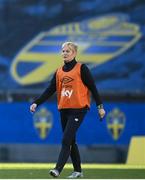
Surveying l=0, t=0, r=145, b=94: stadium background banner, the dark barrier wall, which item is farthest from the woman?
l=0, t=0, r=145, b=94: stadium background banner

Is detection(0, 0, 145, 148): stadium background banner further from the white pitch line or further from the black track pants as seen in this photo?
the black track pants

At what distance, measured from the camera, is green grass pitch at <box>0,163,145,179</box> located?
883cm

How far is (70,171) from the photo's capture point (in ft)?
31.1

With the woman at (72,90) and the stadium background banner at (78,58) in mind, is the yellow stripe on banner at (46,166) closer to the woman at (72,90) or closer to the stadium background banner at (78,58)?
the stadium background banner at (78,58)

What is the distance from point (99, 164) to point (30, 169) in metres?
1.80

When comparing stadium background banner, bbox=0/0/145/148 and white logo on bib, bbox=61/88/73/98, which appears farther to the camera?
stadium background banner, bbox=0/0/145/148

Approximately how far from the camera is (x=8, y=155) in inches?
475

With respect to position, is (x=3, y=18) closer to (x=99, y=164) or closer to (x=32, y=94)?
(x=32, y=94)

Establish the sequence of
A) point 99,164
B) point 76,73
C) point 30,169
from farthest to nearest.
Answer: point 99,164 → point 30,169 → point 76,73

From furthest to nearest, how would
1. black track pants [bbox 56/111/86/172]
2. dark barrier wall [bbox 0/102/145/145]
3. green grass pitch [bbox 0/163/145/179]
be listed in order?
dark barrier wall [bbox 0/102/145/145], green grass pitch [bbox 0/163/145/179], black track pants [bbox 56/111/86/172]

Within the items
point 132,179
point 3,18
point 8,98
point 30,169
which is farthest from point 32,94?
point 132,179

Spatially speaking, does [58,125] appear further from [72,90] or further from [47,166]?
[72,90]

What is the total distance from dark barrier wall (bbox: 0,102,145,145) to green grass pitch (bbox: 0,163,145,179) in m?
0.79

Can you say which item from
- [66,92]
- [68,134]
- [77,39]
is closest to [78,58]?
[77,39]
